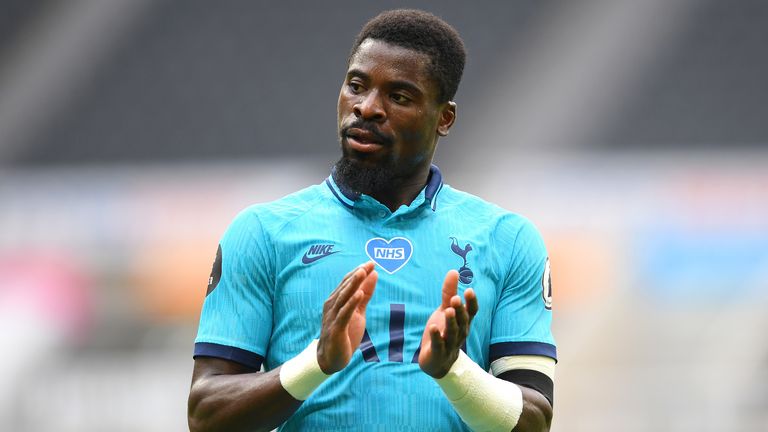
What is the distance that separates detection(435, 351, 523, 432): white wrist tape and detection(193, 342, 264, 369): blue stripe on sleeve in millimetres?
457

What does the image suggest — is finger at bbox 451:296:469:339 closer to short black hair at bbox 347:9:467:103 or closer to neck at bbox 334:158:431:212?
neck at bbox 334:158:431:212

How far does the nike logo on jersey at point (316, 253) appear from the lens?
272cm

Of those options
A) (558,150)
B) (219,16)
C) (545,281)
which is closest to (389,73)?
(545,281)

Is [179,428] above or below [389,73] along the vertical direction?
below

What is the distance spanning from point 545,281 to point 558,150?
8.31 meters

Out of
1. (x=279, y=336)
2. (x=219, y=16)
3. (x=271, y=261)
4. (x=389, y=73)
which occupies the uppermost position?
(x=219, y=16)

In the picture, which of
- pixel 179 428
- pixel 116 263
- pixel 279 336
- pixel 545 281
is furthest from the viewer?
pixel 116 263

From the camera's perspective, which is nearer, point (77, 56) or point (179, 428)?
point (179, 428)

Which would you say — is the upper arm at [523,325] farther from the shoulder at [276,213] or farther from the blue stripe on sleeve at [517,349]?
the shoulder at [276,213]

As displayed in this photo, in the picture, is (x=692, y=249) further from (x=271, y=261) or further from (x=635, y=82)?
(x=271, y=261)

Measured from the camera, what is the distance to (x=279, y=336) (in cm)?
273

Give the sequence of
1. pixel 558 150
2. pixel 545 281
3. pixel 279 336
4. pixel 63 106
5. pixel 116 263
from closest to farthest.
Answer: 1. pixel 279 336
2. pixel 545 281
3. pixel 116 263
4. pixel 558 150
5. pixel 63 106

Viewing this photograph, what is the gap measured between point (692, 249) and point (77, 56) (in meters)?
7.72

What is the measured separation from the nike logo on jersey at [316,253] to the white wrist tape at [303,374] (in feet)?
0.85
